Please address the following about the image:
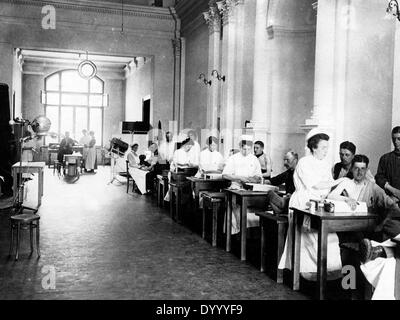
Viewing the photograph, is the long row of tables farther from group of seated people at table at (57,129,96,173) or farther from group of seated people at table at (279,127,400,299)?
group of seated people at table at (57,129,96,173)

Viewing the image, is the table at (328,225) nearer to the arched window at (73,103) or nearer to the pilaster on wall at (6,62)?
the pilaster on wall at (6,62)

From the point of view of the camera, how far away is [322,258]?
4.50 metres

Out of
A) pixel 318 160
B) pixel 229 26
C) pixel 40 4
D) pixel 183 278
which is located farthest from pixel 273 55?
pixel 40 4

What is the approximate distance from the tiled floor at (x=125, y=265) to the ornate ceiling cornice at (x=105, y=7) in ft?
30.0

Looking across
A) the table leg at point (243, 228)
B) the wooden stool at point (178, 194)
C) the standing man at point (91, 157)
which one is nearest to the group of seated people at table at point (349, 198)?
the table leg at point (243, 228)

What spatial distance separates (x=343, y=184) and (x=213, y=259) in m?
1.91

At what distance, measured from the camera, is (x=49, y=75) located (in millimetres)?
23594

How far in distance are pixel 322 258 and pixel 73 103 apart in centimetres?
2147

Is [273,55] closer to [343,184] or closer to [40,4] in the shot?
[343,184]

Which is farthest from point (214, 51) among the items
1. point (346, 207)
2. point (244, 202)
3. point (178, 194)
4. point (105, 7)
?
point (346, 207)

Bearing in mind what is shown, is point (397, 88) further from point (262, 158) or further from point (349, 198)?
point (262, 158)

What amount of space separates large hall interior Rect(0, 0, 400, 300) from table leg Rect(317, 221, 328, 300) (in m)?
0.01

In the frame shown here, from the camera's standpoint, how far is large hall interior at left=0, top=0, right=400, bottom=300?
491cm

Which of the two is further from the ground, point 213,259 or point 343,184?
point 343,184
